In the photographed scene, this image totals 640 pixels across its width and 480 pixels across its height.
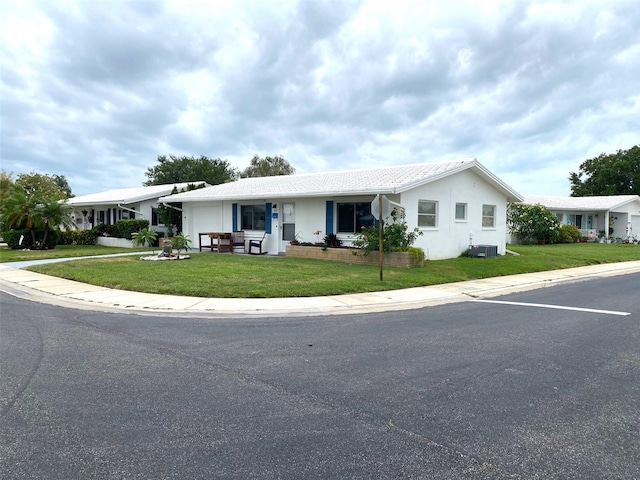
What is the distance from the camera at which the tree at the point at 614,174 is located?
5519 cm

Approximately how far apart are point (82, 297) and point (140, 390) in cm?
621

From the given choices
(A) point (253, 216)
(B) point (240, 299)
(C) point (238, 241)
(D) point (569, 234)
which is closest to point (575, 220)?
(D) point (569, 234)

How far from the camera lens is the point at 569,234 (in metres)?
31.2

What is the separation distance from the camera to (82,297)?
9.55 meters

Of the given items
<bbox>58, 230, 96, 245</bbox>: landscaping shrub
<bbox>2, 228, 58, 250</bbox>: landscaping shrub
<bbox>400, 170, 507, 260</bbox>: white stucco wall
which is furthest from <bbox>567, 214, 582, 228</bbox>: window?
<bbox>2, 228, 58, 250</bbox>: landscaping shrub

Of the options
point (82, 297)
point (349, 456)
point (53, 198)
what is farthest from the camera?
point (53, 198)

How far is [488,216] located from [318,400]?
1741cm

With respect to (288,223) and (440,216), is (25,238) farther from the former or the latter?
(440,216)

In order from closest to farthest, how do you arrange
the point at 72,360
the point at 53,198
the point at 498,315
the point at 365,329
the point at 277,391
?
the point at 277,391, the point at 72,360, the point at 365,329, the point at 498,315, the point at 53,198

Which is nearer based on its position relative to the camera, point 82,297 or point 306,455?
point 306,455

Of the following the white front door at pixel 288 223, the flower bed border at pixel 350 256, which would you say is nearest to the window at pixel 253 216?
the white front door at pixel 288 223

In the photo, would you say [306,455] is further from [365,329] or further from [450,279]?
[450,279]

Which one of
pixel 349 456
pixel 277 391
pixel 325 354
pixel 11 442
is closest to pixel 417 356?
pixel 325 354

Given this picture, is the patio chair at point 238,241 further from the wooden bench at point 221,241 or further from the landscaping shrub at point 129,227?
the landscaping shrub at point 129,227
